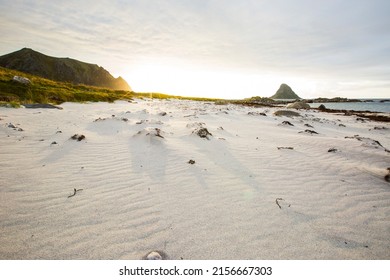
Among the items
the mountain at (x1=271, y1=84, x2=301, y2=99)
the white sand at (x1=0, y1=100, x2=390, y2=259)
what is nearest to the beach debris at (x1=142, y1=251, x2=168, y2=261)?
the white sand at (x1=0, y1=100, x2=390, y2=259)

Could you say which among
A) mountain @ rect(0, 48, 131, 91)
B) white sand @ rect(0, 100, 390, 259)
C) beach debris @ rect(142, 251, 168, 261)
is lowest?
beach debris @ rect(142, 251, 168, 261)

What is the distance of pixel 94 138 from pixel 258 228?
21.9 ft

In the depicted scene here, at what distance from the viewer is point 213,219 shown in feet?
10.5

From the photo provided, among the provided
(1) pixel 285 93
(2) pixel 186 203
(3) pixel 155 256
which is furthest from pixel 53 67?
(1) pixel 285 93

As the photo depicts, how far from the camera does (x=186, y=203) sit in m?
3.63

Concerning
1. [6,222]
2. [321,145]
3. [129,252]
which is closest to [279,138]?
[321,145]

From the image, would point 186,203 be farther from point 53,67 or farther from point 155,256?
point 53,67

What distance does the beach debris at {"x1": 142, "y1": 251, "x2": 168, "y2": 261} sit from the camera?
2.39m

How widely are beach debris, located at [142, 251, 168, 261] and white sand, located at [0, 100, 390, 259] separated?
5 cm

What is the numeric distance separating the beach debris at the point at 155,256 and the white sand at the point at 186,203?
5 centimetres

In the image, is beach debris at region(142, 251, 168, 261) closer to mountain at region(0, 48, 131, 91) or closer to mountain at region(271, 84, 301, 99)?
mountain at region(0, 48, 131, 91)

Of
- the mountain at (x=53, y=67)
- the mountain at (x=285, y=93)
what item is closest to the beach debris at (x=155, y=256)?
the mountain at (x=53, y=67)
